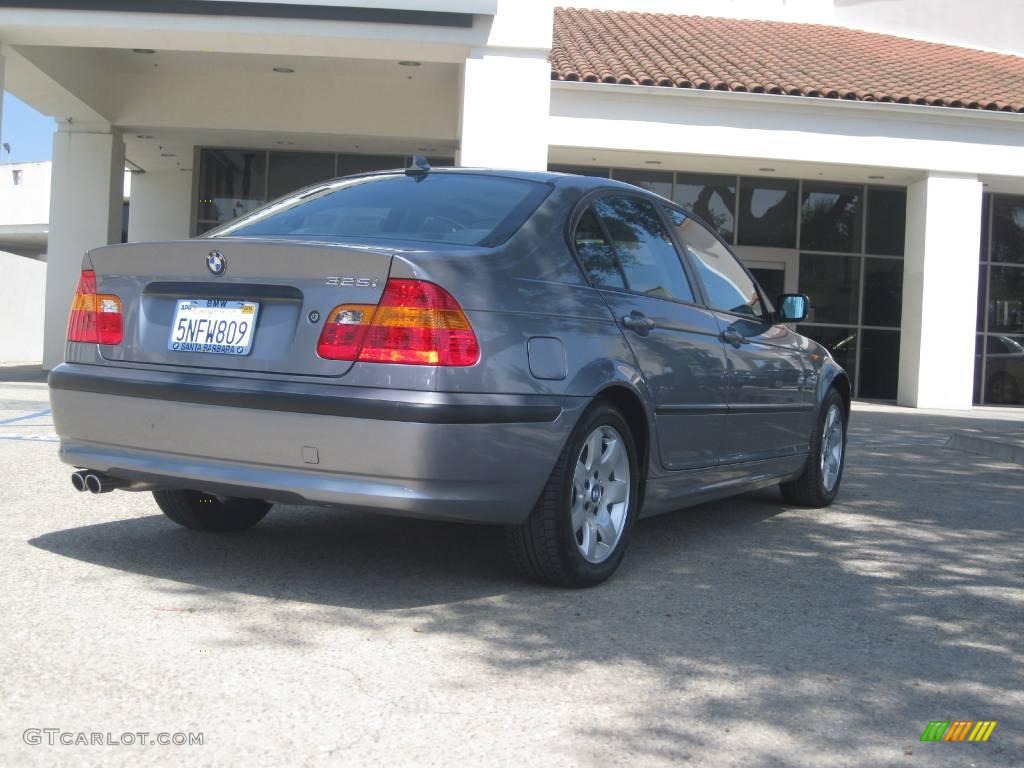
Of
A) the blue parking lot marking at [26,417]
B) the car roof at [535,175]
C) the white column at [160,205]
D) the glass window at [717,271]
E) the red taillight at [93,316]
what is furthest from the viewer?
the white column at [160,205]

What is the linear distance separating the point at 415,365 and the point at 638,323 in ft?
4.15

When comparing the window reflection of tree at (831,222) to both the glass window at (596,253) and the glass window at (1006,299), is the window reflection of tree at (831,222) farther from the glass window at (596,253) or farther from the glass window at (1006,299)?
the glass window at (596,253)

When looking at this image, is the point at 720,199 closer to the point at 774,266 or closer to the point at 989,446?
the point at 774,266

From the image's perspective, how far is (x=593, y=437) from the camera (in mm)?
4418

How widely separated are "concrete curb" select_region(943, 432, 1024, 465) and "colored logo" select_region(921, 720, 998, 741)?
24.2ft

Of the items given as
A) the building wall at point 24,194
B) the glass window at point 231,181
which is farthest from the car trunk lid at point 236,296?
the building wall at point 24,194

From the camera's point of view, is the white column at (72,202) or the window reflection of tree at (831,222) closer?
the white column at (72,202)

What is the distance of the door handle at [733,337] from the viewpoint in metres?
5.53

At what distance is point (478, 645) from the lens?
144 inches

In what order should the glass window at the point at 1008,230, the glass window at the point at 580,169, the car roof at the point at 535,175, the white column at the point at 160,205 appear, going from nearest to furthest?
the car roof at the point at 535,175
the glass window at the point at 580,169
the glass window at the point at 1008,230
the white column at the point at 160,205

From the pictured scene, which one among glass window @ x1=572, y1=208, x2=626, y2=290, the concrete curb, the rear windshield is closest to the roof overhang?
the concrete curb

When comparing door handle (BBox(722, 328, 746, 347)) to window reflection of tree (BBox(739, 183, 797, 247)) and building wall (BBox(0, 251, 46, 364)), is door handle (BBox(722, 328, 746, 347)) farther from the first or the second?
building wall (BBox(0, 251, 46, 364))

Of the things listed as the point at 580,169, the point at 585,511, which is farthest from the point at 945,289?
the point at 585,511

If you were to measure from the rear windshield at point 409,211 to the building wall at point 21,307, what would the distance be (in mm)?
21532
